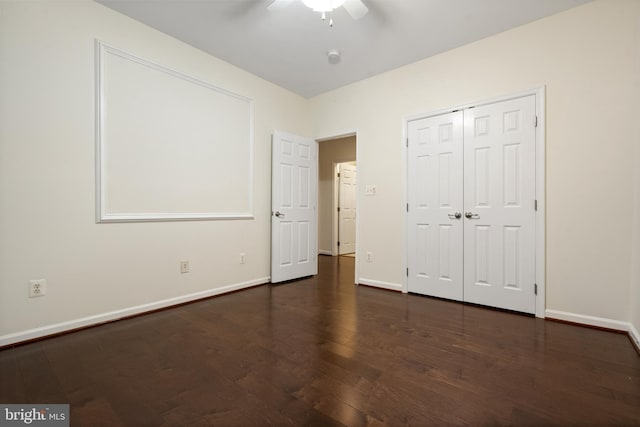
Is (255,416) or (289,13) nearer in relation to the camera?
(255,416)

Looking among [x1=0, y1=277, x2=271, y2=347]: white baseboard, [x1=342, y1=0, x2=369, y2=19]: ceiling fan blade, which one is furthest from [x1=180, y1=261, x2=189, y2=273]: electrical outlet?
[x1=342, y1=0, x2=369, y2=19]: ceiling fan blade

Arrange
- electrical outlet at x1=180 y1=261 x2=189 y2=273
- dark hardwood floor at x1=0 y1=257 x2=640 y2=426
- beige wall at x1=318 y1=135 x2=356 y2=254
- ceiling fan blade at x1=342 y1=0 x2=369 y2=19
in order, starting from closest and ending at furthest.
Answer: dark hardwood floor at x1=0 y1=257 x2=640 y2=426 < ceiling fan blade at x1=342 y1=0 x2=369 y2=19 < electrical outlet at x1=180 y1=261 x2=189 y2=273 < beige wall at x1=318 y1=135 x2=356 y2=254

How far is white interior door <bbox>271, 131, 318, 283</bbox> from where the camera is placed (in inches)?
151

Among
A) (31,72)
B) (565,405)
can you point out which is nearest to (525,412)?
(565,405)

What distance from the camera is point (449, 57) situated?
314cm

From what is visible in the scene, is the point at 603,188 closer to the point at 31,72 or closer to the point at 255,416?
the point at 255,416

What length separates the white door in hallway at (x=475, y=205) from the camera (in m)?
2.71

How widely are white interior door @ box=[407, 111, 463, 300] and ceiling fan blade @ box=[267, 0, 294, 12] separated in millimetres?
1847

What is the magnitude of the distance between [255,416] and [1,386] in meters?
1.43

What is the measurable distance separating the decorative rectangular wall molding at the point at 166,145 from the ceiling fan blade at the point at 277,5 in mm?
1159

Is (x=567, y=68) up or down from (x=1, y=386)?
up

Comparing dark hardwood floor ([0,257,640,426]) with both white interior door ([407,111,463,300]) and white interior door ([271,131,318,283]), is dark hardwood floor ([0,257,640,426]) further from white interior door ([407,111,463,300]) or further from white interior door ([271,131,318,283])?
white interior door ([271,131,318,283])

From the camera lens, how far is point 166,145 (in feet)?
9.34

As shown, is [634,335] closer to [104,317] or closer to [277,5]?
[277,5]
